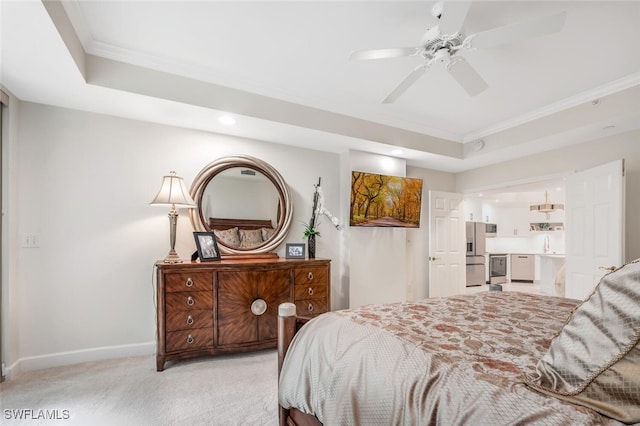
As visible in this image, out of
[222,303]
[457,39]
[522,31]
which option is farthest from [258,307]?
[522,31]

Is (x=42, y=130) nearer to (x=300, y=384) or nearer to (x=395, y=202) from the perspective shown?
(x=300, y=384)

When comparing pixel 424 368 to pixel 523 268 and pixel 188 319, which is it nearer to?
pixel 188 319

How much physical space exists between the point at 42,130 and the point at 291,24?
96.8 inches

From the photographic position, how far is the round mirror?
337 centimetres

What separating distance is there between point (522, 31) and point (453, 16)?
395 millimetres

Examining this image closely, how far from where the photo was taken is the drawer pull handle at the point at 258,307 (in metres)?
2.98

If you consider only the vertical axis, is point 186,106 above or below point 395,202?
above

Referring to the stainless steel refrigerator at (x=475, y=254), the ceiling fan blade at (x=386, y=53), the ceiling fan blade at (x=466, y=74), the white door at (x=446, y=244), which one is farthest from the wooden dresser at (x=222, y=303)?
the stainless steel refrigerator at (x=475, y=254)

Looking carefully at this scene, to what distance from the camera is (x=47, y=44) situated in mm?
1921

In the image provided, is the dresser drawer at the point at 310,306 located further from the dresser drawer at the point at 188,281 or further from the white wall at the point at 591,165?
the white wall at the point at 591,165

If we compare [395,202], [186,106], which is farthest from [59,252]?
[395,202]

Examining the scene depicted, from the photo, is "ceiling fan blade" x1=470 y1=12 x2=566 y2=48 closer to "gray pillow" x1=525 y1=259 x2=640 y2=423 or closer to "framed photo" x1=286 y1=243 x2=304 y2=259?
"gray pillow" x1=525 y1=259 x2=640 y2=423

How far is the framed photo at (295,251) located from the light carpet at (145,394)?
1111mm

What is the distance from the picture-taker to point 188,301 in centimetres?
277
